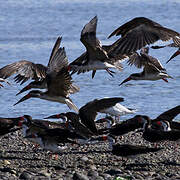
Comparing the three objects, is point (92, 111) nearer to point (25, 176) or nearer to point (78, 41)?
point (25, 176)

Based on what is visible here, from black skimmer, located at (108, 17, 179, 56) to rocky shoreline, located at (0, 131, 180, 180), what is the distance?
164 centimetres

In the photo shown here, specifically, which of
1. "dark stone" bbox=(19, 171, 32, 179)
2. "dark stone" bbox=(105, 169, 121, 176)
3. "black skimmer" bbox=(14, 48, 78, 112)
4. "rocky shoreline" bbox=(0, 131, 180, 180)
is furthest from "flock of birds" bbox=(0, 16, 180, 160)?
"dark stone" bbox=(19, 171, 32, 179)

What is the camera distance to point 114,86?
1744cm

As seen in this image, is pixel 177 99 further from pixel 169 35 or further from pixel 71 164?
pixel 71 164

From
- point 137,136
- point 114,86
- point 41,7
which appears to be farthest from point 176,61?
A: point 41,7

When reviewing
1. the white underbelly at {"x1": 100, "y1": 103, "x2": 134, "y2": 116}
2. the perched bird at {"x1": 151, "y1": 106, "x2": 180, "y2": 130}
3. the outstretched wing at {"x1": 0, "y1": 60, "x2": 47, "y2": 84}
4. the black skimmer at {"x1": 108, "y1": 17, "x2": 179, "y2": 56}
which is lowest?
the white underbelly at {"x1": 100, "y1": 103, "x2": 134, "y2": 116}

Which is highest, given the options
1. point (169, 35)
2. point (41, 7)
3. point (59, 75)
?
point (169, 35)

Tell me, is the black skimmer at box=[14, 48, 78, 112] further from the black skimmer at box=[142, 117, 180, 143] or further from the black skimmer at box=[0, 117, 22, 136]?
the black skimmer at box=[142, 117, 180, 143]

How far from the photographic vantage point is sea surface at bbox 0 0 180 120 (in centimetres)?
1531

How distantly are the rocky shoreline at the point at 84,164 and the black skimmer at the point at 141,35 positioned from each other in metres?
1.64

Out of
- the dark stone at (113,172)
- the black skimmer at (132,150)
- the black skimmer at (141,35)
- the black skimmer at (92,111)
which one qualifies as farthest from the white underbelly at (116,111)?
the dark stone at (113,172)

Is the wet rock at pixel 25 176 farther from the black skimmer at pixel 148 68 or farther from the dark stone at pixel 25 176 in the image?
the black skimmer at pixel 148 68

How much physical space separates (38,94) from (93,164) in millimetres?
2544

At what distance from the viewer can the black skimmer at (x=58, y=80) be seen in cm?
1095
